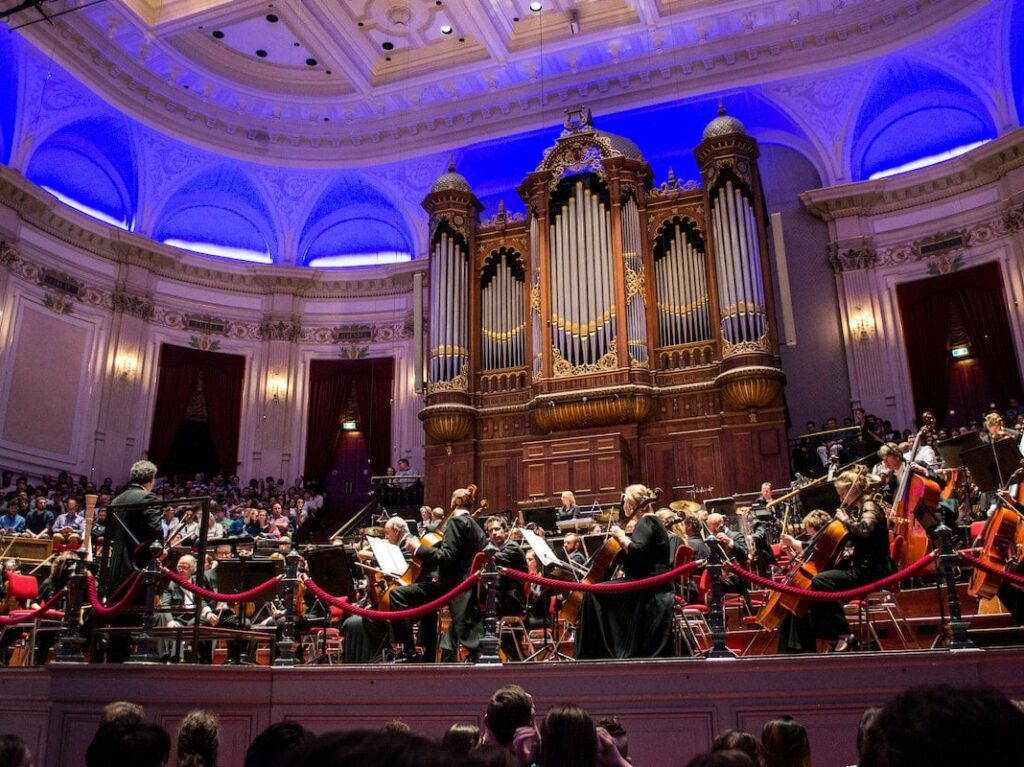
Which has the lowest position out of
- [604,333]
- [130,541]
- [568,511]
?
[130,541]

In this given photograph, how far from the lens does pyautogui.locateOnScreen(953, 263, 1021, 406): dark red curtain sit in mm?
14039

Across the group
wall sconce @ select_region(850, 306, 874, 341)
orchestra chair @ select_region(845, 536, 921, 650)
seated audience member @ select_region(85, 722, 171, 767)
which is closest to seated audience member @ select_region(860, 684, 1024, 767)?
seated audience member @ select_region(85, 722, 171, 767)

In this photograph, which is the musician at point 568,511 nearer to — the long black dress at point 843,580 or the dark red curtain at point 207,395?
the long black dress at point 843,580

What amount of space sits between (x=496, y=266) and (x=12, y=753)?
13.0m

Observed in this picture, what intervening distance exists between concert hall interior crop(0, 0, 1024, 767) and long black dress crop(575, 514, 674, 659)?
2.13 m

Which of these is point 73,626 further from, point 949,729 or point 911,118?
point 911,118

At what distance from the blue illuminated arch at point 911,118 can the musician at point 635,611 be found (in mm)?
12663

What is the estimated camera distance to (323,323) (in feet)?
61.5

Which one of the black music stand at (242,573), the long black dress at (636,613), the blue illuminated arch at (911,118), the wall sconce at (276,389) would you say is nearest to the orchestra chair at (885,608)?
the long black dress at (636,613)

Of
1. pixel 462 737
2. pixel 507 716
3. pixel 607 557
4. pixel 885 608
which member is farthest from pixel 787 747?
pixel 885 608

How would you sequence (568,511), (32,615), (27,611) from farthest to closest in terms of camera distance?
1. (568,511)
2. (27,611)
3. (32,615)

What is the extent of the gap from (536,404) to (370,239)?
783cm

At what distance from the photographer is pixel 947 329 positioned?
14.9m

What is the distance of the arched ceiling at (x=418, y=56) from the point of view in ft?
49.1
